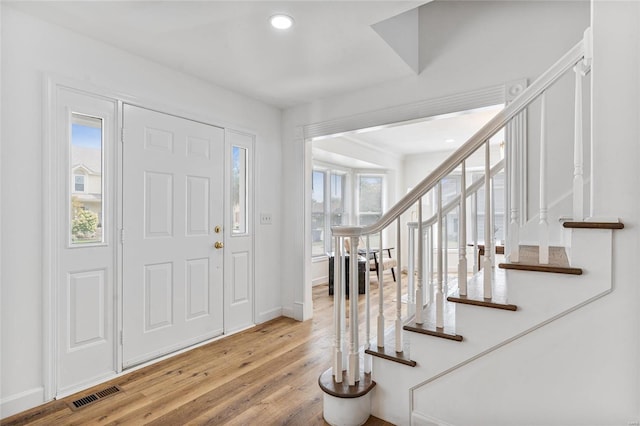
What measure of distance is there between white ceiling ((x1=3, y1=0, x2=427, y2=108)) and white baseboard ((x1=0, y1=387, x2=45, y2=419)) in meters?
2.29

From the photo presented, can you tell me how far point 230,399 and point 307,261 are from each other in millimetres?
1813

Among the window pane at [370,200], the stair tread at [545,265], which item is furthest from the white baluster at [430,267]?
the window pane at [370,200]

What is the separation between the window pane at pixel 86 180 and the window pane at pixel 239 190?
119 centimetres

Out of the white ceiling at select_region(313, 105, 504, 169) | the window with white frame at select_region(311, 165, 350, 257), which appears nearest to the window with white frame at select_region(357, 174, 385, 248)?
the white ceiling at select_region(313, 105, 504, 169)

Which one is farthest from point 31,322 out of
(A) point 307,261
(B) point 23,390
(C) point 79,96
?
(A) point 307,261

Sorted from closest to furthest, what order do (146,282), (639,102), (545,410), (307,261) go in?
(639,102)
(545,410)
(146,282)
(307,261)

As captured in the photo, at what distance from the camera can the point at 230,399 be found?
7.12 feet

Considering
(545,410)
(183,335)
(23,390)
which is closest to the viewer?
(545,410)

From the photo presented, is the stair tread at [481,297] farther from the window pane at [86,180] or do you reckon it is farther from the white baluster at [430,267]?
the window pane at [86,180]

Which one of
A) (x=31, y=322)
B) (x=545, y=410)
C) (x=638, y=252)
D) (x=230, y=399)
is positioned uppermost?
(x=638, y=252)

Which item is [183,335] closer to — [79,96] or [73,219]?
[73,219]

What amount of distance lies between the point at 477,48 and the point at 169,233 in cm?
287

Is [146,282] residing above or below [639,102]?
below

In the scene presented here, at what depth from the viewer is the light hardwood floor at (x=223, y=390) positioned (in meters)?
1.97
